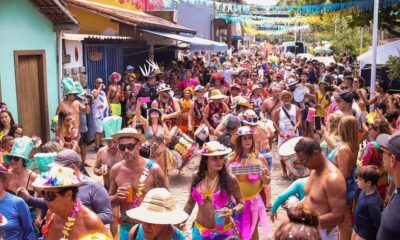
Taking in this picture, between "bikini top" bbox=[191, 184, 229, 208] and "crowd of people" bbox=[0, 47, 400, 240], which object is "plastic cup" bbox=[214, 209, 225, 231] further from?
"bikini top" bbox=[191, 184, 229, 208]

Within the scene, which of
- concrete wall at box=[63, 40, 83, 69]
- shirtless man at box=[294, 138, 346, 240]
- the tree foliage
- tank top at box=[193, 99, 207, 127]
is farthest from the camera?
the tree foliage

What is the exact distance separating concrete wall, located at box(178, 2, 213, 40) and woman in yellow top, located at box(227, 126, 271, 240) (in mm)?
24917

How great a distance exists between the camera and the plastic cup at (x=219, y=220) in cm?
483

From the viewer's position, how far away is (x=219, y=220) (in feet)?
16.0

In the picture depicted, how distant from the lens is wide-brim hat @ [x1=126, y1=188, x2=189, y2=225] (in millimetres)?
3574

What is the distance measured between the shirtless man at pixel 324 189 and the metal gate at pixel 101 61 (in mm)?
10014

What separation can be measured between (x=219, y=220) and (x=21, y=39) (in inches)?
273

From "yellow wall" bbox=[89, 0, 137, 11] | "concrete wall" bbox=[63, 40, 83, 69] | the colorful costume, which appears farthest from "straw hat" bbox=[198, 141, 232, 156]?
"yellow wall" bbox=[89, 0, 137, 11]

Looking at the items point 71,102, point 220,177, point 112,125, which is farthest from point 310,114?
point 220,177

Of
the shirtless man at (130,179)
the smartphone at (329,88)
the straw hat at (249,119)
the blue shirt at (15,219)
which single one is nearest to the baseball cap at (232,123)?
the straw hat at (249,119)

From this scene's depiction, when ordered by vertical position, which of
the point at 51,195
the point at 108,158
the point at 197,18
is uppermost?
the point at 197,18

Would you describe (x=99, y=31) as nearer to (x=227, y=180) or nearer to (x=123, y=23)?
(x=123, y=23)

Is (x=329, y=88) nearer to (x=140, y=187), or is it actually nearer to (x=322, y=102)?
(x=322, y=102)

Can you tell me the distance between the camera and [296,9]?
16719 millimetres
